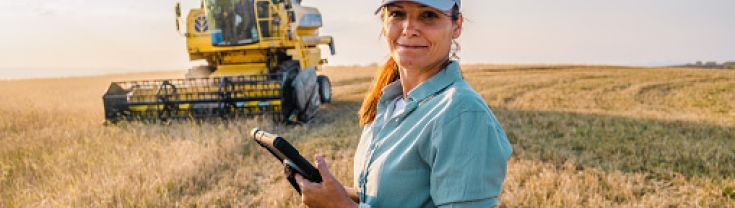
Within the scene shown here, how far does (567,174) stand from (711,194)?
1229 mm

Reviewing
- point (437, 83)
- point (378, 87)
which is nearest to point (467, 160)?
point (437, 83)

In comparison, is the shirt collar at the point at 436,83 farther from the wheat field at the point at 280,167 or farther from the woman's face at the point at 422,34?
the wheat field at the point at 280,167

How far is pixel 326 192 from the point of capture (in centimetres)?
175

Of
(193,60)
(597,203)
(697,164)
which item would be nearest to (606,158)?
(697,164)

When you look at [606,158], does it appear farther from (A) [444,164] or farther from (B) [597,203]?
(A) [444,164]

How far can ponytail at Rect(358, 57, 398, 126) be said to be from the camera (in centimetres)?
219

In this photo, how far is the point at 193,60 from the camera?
12.4 m

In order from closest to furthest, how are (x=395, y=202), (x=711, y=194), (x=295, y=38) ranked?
1. (x=395, y=202)
2. (x=711, y=194)
3. (x=295, y=38)

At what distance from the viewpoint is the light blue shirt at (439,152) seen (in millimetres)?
1453

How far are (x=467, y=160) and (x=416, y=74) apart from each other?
48 centimetres

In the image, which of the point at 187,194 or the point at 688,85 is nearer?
the point at 187,194

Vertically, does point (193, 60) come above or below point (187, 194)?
above

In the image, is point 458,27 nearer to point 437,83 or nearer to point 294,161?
point 437,83

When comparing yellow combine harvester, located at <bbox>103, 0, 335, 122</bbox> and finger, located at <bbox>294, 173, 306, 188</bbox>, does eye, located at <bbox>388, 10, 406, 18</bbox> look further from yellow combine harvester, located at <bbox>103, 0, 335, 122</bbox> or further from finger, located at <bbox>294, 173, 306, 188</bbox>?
yellow combine harvester, located at <bbox>103, 0, 335, 122</bbox>
